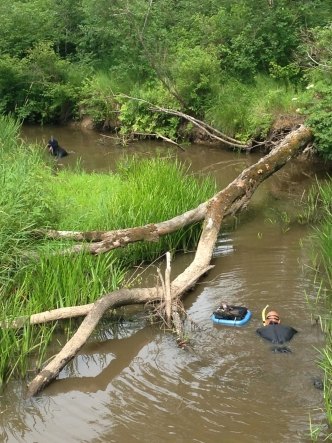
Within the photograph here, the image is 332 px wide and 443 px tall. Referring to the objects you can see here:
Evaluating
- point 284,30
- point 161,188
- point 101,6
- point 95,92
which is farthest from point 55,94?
point 161,188

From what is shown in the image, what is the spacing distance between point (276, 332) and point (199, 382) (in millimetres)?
1011

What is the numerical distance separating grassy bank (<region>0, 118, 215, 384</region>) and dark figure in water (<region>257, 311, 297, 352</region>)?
5.12 feet

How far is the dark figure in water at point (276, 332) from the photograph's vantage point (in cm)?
589

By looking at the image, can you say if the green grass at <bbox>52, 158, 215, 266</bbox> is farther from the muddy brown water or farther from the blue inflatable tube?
the blue inflatable tube

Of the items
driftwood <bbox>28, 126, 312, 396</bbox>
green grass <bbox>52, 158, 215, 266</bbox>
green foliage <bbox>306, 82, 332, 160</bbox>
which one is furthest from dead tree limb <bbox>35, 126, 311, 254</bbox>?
green foliage <bbox>306, 82, 332, 160</bbox>

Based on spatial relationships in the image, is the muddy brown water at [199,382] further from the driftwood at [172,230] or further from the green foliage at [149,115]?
the green foliage at [149,115]

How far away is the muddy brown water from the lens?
4.73m

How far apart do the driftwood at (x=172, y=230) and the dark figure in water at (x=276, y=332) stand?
0.98 m

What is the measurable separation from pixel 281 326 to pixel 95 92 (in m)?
13.3

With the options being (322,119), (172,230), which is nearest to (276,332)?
(172,230)

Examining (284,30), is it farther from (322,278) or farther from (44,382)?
(44,382)

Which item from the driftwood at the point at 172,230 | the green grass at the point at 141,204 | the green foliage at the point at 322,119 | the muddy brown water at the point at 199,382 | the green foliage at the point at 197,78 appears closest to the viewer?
the muddy brown water at the point at 199,382

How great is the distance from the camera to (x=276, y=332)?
5961mm

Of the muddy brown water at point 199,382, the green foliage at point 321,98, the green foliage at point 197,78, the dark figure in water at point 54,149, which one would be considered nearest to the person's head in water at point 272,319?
the muddy brown water at point 199,382
